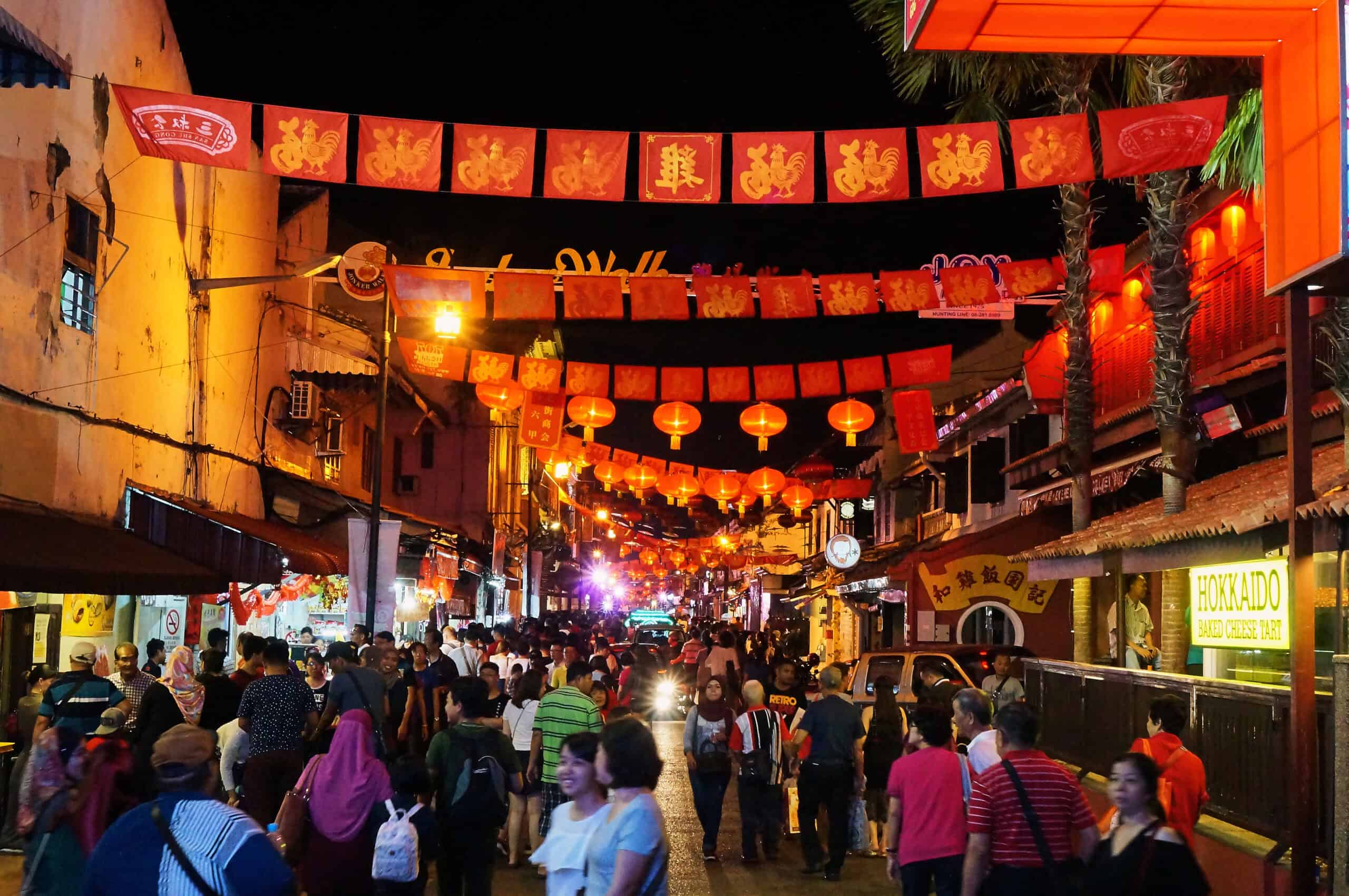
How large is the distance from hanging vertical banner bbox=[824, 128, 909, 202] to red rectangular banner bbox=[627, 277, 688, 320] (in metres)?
4.71

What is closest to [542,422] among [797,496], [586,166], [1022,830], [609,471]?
[609,471]

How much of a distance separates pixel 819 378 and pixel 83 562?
11955mm

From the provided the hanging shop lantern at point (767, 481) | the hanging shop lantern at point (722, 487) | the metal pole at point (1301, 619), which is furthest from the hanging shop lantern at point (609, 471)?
the metal pole at point (1301, 619)

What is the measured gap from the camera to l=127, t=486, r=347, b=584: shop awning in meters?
16.3

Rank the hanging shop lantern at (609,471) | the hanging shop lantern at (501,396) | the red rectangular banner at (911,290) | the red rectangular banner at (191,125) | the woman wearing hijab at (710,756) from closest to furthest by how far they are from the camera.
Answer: the red rectangular banner at (191,125) → the woman wearing hijab at (710,756) → the red rectangular banner at (911,290) → the hanging shop lantern at (501,396) → the hanging shop lantern at (609,471)

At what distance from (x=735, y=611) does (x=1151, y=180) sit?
78816 millimetres

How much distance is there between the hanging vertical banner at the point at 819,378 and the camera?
69.2 ft

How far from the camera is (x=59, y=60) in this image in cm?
1070

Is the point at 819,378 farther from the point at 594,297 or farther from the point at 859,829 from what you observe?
the point at 859,829

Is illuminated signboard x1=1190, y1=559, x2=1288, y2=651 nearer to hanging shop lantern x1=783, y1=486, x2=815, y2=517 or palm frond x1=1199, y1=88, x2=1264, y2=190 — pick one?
palm frond x1=1199, y1=88, x2=1264, y2=190

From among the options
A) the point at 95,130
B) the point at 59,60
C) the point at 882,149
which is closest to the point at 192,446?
the point at 95,130

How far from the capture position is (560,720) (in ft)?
36.3

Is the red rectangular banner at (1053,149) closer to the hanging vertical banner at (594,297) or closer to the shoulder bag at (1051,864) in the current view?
the hanging vertical banner at (594,297)

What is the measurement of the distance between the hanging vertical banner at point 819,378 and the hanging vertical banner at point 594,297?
5011 millimetres
